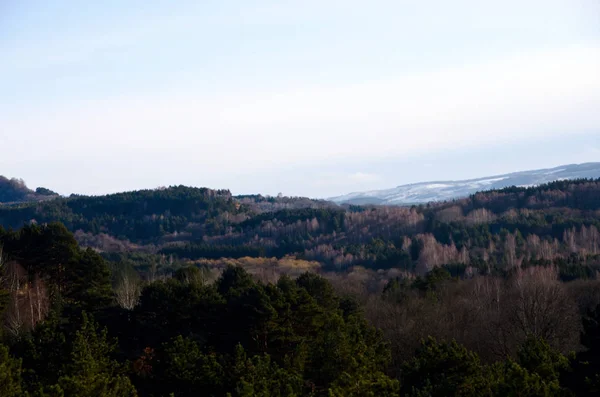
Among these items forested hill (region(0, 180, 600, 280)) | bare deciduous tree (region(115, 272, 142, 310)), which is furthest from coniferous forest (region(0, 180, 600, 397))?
forested hill (region(0, 180, 600, 280))

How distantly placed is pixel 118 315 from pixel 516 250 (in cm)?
6677

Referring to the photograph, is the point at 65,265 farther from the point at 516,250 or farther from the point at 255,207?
the point at 255,207

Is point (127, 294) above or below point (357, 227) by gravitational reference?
above

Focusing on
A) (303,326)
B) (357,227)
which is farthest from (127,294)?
(357,227)

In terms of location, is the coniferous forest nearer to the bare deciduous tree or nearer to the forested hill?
the bare deciduous tree

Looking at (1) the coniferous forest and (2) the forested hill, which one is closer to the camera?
(1) the coniferous forest

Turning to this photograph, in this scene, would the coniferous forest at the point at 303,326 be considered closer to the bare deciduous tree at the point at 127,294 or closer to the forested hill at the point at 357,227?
the bare deciduous tree at the point at 127,294

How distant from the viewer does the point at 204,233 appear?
150 m

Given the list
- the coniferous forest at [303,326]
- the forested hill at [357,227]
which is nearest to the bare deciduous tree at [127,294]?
the coniferous forest at [303,326]

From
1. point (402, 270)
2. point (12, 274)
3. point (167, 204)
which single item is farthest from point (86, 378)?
point (167, 204)

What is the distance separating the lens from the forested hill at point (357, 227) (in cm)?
9312

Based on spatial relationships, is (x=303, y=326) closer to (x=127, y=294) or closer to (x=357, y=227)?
(x=127, y=294)

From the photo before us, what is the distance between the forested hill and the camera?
93125 mm

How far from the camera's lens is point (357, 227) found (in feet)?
435
